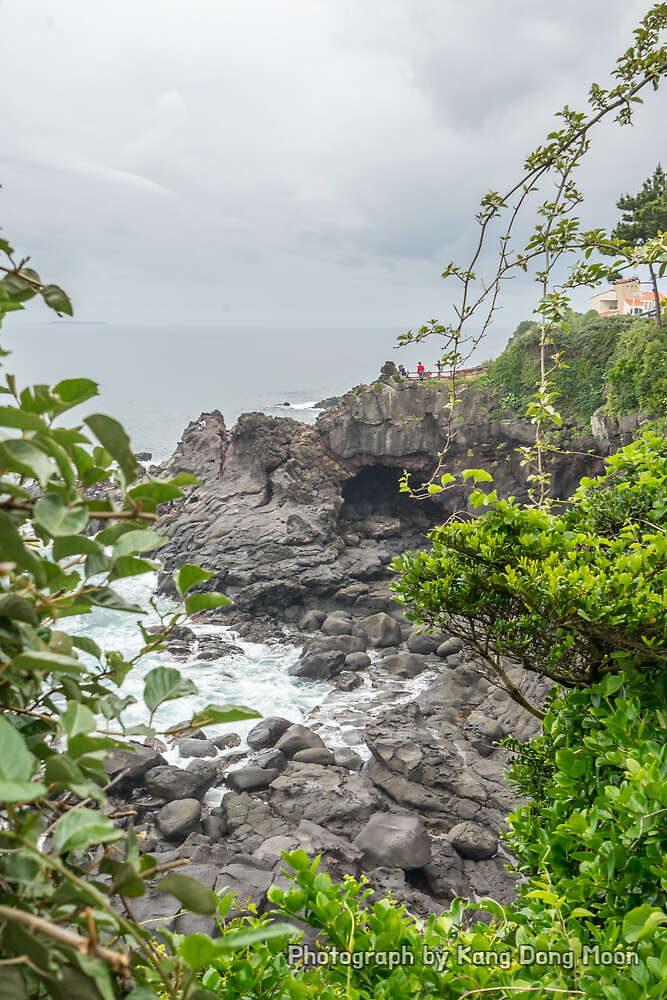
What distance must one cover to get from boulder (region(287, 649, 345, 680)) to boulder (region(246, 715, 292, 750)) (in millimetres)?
2924

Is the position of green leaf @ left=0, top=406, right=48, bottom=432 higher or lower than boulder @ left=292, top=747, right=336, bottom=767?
higher

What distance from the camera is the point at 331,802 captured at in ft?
33.5

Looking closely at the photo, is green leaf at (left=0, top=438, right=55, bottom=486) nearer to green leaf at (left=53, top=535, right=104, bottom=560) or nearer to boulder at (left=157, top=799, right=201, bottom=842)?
green leaf at (left=53, top=535, right=104, bottom=560)

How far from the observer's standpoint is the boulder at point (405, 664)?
52.6 feet

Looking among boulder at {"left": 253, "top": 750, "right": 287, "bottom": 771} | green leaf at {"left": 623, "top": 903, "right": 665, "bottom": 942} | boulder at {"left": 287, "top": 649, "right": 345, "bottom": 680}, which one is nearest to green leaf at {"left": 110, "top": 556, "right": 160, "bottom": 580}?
green leaf at {"left": 623, "top": 903, "right": 665, "bottom": 942}

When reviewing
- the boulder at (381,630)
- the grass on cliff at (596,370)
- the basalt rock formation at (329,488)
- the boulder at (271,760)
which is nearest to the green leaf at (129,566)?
the boulder at (271,760)

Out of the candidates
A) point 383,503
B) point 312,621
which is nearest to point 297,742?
point 312,621

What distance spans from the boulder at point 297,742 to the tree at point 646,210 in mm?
16680

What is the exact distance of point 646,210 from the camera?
63.1ft

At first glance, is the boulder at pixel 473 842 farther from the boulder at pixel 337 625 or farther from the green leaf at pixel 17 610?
the green leaf at pixel 17 610

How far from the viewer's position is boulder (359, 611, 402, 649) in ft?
57.5

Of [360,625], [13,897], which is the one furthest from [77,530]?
[360,625]

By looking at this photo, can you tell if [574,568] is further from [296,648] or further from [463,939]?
[296,648]

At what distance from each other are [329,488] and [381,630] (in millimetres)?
7642
